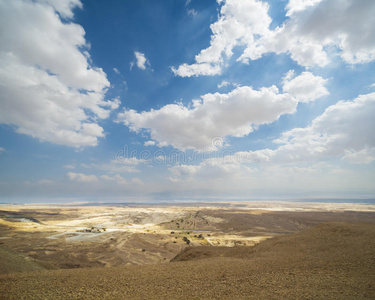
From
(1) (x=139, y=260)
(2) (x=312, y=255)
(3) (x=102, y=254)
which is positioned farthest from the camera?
(3) (x=102, y=254)

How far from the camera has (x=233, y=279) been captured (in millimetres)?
11602

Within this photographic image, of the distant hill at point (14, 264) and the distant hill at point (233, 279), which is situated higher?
the distant hill at point (233, 279)

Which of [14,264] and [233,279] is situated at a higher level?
[233,279]

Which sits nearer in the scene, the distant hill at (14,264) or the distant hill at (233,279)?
the distant hill at (233,279)

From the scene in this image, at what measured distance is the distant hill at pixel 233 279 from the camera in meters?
9.61

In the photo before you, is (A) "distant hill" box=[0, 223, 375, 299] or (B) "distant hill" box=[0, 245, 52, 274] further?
(B) "distant hill" box=[0, 245, 52, 274]

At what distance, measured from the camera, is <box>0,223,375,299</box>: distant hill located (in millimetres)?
9609

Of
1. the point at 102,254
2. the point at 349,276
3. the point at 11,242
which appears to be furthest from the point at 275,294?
the point at 11,242

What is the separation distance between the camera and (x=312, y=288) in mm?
9570

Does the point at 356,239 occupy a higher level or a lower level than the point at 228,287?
higher

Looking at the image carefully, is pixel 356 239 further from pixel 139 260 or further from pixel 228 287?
pixel 139 260

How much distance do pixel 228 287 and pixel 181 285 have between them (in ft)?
9.10

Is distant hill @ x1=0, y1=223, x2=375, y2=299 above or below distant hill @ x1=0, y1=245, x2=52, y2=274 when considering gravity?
above

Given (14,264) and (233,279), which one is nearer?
(233,279)
